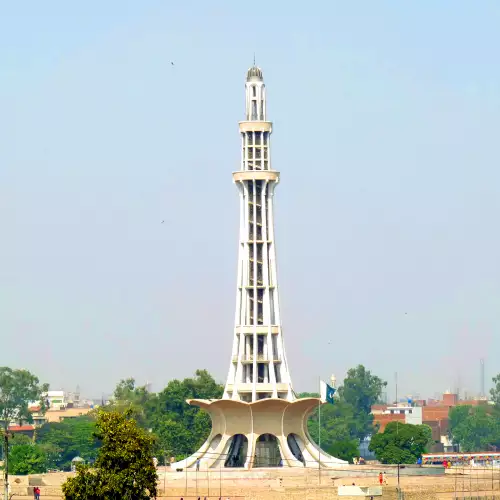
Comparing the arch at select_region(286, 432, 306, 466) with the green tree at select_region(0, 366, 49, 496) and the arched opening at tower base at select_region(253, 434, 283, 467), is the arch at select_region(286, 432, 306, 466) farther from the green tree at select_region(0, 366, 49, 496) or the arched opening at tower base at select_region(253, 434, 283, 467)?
the green tree at select_region(0, 366, 49, 496)

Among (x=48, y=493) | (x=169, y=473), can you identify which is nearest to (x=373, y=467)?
(x=169, y=473)

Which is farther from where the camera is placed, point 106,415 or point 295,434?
point 295,434

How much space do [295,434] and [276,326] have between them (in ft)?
19.4

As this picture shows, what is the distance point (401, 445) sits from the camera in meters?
123

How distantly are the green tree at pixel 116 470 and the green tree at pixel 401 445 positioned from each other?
187ft

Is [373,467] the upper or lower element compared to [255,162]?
lower

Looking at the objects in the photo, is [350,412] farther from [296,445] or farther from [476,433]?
[296,445]

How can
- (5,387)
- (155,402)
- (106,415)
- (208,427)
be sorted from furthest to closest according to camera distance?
(5,387) → (155,402) → (208,427) → (106,415)

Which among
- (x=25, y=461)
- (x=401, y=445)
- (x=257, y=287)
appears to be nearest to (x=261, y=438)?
(x=257, y=287)

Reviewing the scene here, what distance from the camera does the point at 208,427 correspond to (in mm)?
124875

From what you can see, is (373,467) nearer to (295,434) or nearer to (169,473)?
(295,434)

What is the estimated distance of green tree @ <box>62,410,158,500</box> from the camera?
63.6m

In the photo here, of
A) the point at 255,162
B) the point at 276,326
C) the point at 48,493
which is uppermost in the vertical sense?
the point at 255,162

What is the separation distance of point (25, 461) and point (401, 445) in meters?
26.8
